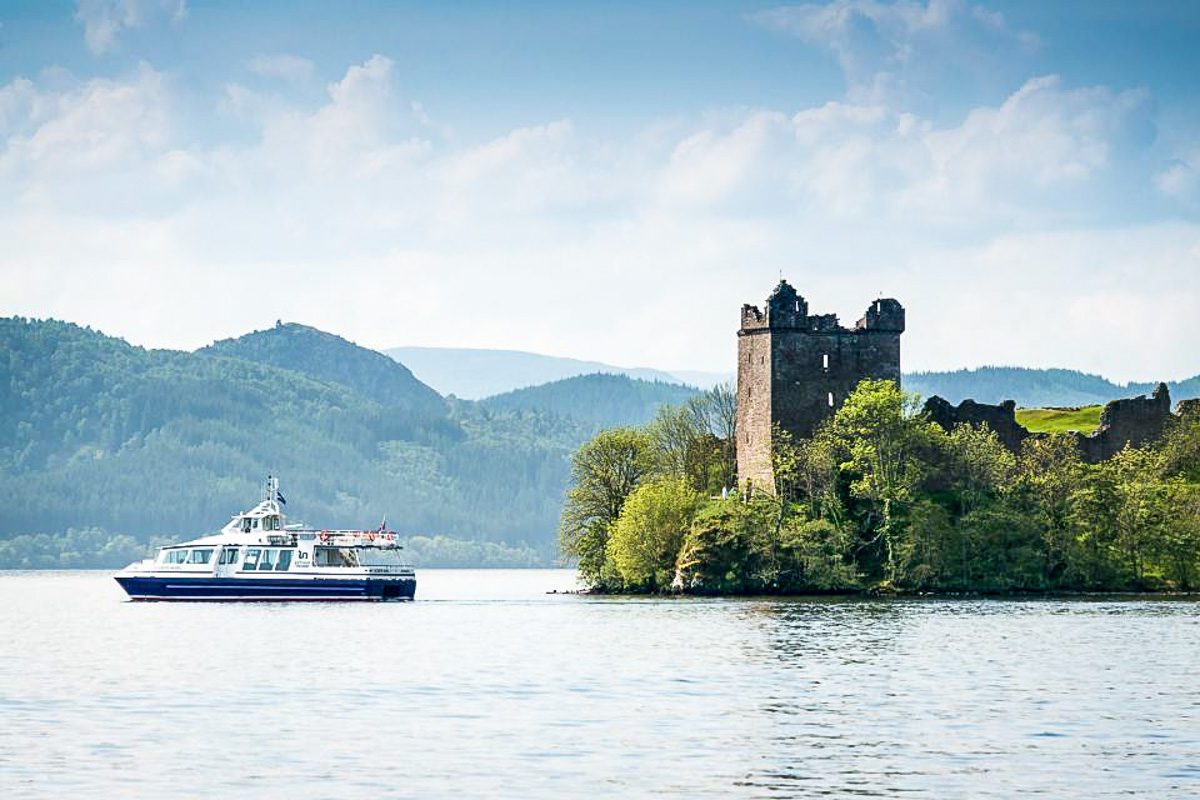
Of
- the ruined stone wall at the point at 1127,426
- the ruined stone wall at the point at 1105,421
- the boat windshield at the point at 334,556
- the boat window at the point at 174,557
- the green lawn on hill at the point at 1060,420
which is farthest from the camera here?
the green lawn on hill at the point at 1060,420

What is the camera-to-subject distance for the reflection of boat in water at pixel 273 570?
99.6 metres

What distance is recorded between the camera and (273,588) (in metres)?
99.2

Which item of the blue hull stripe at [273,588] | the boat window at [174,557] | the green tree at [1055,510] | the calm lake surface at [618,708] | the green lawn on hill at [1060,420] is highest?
the green lawn on hill at [1060,420]

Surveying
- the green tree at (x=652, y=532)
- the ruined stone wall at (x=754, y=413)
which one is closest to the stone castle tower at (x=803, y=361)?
the ruined stone wall at (x=754, y=413)

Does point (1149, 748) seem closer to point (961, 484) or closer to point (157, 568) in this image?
point (961, 484)

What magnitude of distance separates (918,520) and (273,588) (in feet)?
102

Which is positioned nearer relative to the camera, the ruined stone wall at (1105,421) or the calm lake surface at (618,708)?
the calm lake surface at (618,708)

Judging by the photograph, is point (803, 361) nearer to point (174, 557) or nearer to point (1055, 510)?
point (1055, 510)

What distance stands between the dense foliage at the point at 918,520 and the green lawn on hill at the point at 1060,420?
11260mm

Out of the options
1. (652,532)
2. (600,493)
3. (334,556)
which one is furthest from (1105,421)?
(334,556)

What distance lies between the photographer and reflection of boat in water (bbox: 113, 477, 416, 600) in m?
99.6

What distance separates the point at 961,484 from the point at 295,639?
43841 millimetres

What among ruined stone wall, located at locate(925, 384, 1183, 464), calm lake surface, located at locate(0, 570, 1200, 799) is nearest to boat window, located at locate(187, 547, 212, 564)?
calm lake surface, located at locate(0, 570, 1200, 799)

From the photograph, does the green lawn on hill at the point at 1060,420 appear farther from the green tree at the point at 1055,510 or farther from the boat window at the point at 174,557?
the boat window at the point at 174,557
